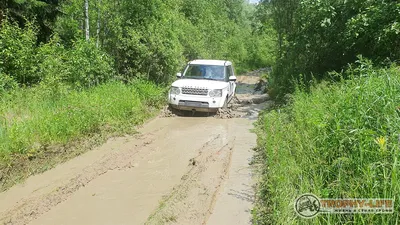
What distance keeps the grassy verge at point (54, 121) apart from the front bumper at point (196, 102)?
1.03m

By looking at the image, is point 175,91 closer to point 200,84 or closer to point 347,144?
point 200,84

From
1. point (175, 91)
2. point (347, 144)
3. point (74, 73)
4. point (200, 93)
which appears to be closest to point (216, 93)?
point (200, 93)

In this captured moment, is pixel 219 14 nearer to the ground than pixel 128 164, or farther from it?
farther from it

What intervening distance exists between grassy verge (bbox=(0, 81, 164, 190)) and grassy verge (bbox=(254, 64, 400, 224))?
13.3ft

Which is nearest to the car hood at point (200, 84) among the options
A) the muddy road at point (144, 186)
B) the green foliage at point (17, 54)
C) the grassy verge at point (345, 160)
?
the muddy road at point (144, 186)

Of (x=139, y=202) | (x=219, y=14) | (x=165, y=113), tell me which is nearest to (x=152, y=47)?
(x=165, y=113)

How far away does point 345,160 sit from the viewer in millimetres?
3453

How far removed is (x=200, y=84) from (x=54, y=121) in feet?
15.1

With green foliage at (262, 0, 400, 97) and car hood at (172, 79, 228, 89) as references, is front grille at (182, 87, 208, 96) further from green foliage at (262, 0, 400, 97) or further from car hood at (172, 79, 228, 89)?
green foliage at (262, 0, 400, 97)

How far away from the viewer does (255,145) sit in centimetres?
724

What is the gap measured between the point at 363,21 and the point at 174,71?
7.62 meters

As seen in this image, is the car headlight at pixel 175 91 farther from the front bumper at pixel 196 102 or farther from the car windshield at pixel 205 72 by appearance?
the car windshield at pixel 205 72

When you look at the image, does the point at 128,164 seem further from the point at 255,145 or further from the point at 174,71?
the point at 174,71

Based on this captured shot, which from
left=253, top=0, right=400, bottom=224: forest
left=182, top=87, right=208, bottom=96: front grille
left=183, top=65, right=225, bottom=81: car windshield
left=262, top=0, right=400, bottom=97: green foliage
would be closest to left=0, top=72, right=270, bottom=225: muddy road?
left=253, top=0, right=400, bottom=224: forest
